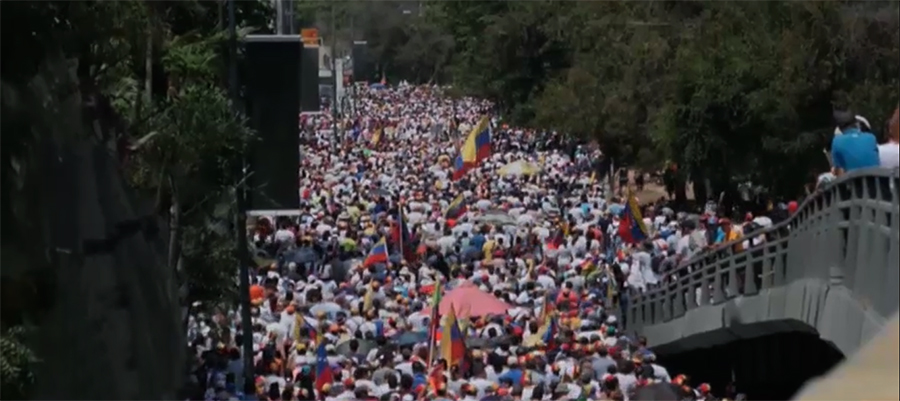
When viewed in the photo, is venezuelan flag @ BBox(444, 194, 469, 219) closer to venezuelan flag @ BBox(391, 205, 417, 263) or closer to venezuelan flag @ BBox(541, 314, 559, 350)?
venezuelan flag @ BBox(391, 205, 417, 263)

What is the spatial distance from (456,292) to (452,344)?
13.9 feet

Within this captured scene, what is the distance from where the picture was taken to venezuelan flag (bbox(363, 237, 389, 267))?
23859 millimetres

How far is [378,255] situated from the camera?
24000mm

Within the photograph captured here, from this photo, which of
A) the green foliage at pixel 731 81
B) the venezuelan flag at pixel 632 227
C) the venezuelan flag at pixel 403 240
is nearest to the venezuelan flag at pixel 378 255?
the venezuelan flag at pixel 403 240

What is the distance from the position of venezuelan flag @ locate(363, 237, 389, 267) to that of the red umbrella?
3.61 meters

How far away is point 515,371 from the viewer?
15070mm

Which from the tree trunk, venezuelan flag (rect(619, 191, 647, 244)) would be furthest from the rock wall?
venezuelan flag (rect(619, 191, 647, 244))

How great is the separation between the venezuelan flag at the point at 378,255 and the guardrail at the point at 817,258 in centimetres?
415

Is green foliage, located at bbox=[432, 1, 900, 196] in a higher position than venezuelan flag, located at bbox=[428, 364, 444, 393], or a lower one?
higher

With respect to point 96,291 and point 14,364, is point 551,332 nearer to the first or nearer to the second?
point 96,291

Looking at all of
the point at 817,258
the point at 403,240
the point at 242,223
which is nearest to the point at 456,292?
the point at 242,223

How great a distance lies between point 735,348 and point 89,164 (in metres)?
14.5

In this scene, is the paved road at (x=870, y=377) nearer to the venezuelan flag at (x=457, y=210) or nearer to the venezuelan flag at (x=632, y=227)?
the venezuelan flag at (x=632, y=227)

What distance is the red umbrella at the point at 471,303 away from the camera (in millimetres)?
19250
